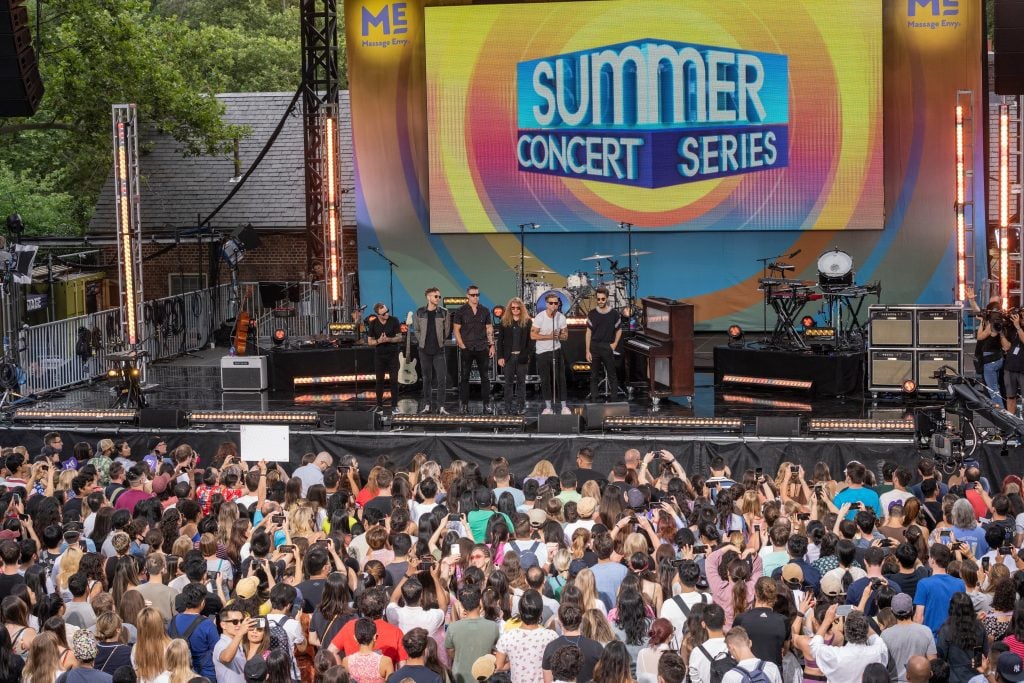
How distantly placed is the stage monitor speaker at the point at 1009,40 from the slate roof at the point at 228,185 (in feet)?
51.0

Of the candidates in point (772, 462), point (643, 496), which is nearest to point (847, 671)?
point (643, 496)

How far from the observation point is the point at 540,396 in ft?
64.2

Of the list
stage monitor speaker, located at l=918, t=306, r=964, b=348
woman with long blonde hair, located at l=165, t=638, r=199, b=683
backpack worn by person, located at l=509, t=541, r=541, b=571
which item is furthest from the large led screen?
woman with long blonde hair, located at l=165, t=638, r=199, b=683

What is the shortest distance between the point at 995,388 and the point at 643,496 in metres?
8.68

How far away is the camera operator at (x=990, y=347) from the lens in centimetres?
1744

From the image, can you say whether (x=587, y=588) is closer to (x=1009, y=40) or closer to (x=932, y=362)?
(x=1009, y=40)

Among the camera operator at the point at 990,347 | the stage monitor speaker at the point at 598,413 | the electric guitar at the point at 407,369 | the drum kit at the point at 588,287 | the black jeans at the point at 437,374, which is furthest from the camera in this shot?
the drum kit at the point at 588,287

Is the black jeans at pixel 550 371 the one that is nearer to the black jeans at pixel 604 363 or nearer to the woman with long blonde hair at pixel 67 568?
the black jeans at pixel 604 363

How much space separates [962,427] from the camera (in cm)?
1469

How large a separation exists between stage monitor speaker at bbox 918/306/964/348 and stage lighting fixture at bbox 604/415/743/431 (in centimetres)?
408

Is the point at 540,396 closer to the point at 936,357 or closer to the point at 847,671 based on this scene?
the point at 936,357

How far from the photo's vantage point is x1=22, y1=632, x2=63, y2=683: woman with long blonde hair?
743cm

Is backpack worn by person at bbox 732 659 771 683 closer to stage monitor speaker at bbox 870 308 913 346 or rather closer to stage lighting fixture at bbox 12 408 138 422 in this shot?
stage lighting fixture at bbox 12 408 138 422

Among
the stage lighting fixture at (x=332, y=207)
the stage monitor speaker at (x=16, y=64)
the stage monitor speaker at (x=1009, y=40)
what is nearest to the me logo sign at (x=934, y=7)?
the stage monitor speaker at (x=1009, y=40)
